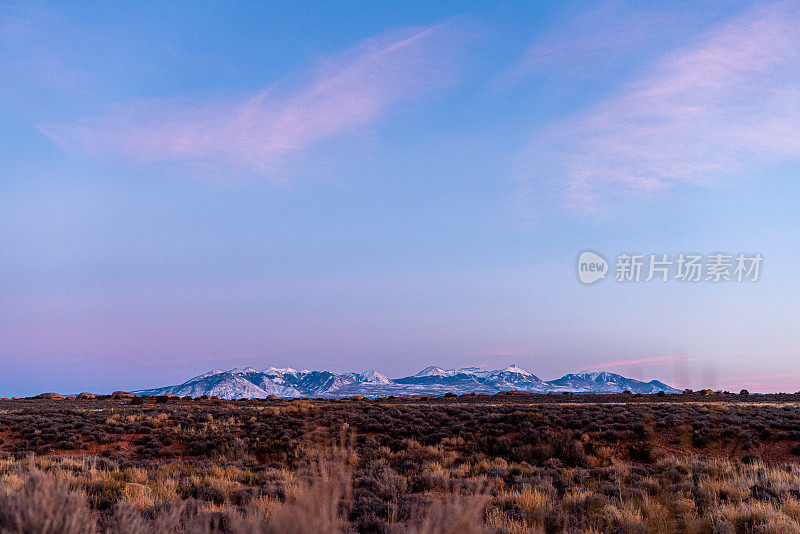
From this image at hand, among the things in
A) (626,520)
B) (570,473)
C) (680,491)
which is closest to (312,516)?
(626,520)

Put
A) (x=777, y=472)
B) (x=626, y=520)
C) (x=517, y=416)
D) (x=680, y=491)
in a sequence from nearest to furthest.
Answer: (x=626, y=520) < (x=680, y=491) < (x=777, y=472) < (x=517, y=416)

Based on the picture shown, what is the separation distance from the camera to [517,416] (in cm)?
2427

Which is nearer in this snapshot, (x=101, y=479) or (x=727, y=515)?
(x=727, y=515)

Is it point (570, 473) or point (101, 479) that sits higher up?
point (101, 479)

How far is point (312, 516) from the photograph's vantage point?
323cm

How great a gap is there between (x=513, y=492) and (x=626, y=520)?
284cm

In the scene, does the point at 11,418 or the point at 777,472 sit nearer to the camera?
the point at 777,472

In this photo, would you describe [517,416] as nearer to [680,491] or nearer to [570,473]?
[570,473]

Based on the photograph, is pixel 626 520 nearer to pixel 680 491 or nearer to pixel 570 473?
pixel 680 491

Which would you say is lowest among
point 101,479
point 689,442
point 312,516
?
point 689,442

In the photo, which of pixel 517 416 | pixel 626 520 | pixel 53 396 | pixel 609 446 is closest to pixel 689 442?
pixel 609 446

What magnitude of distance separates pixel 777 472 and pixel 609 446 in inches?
284

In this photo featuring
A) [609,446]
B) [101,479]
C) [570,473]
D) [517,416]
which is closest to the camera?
[101,479]

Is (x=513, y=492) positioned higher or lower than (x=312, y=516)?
lower
